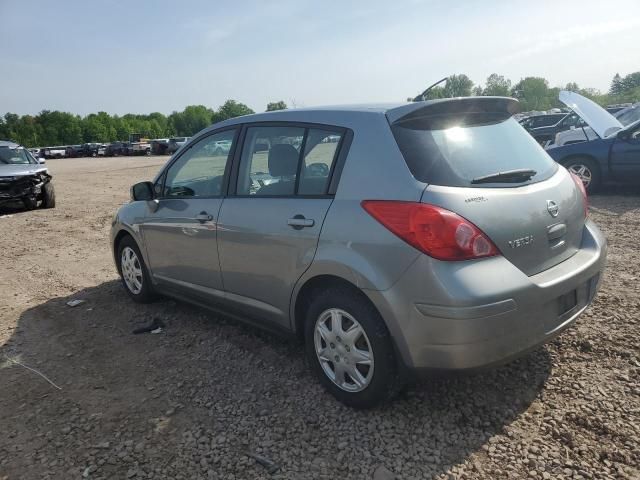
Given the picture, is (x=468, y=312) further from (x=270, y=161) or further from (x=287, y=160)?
(x=270, y=161)

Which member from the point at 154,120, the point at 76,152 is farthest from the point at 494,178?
the point at 154,120

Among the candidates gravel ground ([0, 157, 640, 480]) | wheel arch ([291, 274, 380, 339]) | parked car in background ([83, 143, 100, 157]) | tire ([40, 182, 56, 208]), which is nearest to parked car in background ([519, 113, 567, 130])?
tire ([40, 182, 56, 208])

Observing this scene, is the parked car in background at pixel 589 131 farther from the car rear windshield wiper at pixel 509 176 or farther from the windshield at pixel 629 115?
the car rear windshield wiper at pixel 509 176

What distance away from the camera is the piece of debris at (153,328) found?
4.46 meters

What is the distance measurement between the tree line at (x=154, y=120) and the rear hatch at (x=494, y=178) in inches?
3023

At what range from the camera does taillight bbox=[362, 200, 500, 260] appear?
2.49 metres

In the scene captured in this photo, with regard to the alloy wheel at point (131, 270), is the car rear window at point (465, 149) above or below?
above

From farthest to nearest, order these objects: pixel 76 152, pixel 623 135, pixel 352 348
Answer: pixel 76 152, pixel 623 135, pixel 352 348

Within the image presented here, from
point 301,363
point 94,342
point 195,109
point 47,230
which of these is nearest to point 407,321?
point 301,363

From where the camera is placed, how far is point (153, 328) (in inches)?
177

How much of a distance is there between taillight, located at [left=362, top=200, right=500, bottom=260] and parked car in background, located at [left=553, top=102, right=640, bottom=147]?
28.0 feet

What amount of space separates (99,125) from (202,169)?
106 m

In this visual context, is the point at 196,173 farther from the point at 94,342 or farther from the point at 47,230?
the point at 47,230

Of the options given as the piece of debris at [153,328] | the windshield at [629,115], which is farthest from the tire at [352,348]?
the windshield at [629,115]
